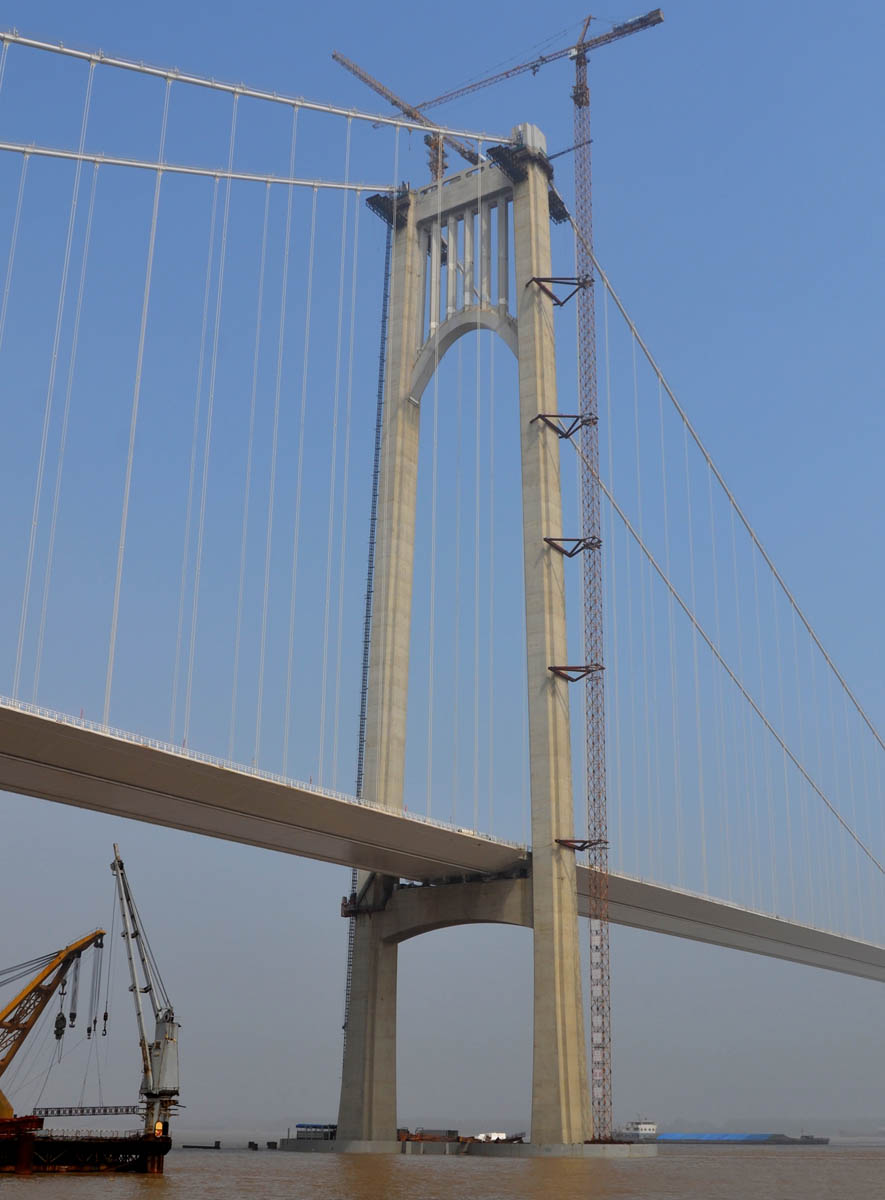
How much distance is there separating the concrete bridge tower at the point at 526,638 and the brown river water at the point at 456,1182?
470 centimetres

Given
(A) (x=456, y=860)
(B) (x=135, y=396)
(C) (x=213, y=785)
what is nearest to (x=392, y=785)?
(A) (x=456, y=860)

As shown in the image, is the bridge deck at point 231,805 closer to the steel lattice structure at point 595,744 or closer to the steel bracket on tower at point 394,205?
the steel lattice structure at point 595,744

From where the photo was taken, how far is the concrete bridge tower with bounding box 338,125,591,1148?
150 feet

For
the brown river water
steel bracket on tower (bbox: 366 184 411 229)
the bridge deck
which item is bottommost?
the brown river water

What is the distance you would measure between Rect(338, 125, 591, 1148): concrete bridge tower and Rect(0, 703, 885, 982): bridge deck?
1.76 m

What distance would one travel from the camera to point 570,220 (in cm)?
5812

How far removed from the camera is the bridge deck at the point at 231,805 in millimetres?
34656

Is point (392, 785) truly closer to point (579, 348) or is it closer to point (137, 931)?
point (137, 931)

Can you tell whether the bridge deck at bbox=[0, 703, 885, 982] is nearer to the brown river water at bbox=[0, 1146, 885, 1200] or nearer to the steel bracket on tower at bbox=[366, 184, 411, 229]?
the brown river water at bbox=[0, 1146, 885, 1200]

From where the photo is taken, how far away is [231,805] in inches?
1563

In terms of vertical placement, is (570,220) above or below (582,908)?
above

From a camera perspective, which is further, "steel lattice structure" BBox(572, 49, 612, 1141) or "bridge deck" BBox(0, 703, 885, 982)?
"steel lattice structure" BBox(572, 49, 612, 1141)

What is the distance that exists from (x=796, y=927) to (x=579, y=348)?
89.7 ft

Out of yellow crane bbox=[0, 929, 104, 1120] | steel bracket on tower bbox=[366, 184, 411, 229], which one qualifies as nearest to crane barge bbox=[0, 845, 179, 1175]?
yellow crane bbox=[0, 929, 104, 1120]
